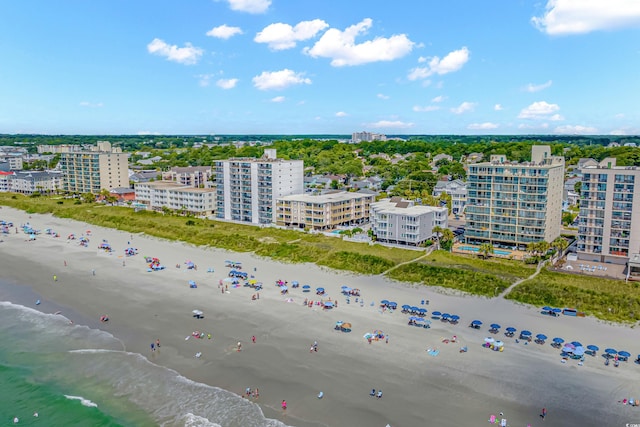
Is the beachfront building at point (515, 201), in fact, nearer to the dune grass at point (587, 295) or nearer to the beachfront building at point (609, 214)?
the beachfront building at point (609, 214)

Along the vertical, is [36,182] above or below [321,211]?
above

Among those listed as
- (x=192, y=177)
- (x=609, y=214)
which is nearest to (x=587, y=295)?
(x=609, y=214)

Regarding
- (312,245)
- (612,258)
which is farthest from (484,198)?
(312,245)

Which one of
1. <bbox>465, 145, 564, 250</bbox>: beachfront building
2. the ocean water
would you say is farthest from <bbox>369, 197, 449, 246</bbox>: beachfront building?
the ocean water

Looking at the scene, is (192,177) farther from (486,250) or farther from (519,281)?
(519,281)

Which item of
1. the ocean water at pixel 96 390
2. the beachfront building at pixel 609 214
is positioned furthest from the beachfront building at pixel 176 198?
the beachfront building at pixel 609 214

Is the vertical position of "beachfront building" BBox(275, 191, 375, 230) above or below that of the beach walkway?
above

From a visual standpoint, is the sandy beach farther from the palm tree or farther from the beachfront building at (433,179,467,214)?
the beachfront building at (433,179,467,214)
